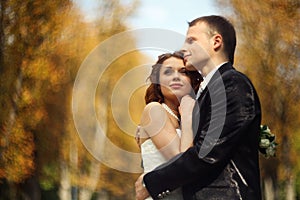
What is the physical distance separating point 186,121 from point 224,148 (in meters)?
0.47

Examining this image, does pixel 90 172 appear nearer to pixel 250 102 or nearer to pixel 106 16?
pixel 106 16

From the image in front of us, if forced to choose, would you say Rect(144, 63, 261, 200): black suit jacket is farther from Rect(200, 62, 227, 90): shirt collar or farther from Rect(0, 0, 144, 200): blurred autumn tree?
Rect(0, 0, 144, 200): blurred autumn tree

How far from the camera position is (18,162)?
23.0 metres

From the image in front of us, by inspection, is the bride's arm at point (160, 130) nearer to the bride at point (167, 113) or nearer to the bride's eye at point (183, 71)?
the bride at point (167, 113)

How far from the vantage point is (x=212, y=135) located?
3.38 metres

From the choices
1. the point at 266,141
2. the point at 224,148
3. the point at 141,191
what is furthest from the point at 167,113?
the point at 224,148

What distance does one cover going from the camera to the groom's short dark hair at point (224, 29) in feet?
11.8

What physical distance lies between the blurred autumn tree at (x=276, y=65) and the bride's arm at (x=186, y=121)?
2044 centimetres

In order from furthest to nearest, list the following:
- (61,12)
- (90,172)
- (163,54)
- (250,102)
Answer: (90,172) → (61,12) → (163,54) → (250,102)

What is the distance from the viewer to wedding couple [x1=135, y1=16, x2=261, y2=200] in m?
3.37

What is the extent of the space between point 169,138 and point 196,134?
353 millimetres

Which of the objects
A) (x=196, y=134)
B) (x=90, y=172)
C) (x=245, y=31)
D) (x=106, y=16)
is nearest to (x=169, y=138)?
(x=196, y=134)

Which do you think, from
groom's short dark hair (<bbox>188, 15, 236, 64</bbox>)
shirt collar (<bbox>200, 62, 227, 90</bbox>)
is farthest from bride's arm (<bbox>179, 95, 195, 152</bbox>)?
groom's short dark hair (<bbox>188, 15, 236, 64</bbox>)

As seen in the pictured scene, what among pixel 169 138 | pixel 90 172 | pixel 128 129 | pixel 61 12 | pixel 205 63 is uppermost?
pixel 205 63
